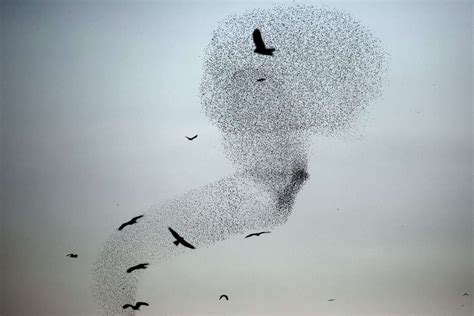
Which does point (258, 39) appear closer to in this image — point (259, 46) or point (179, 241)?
point (259, 46)

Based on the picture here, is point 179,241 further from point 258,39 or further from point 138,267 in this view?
point 258,39

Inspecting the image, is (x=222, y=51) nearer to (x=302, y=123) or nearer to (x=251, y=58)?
(x=251, y=58)

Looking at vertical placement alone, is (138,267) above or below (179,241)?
below

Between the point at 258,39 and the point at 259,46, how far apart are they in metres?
0.13

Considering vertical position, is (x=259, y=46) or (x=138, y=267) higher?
(x=259, y=46)

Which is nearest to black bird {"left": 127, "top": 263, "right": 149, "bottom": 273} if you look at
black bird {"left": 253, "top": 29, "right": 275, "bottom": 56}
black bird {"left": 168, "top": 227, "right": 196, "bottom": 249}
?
black bird {"left": 168, "top": 227, "right": 196, "bottom": 249}

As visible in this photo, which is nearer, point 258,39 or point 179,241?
point 258,39

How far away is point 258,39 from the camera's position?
9.74m

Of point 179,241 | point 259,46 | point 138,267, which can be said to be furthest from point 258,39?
point 138,267

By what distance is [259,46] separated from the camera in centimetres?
981

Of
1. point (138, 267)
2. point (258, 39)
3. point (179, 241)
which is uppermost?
point (258, 39)

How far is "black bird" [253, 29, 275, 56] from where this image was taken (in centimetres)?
970

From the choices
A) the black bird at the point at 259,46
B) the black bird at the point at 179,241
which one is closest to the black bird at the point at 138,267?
the black bird at the point at 179,241

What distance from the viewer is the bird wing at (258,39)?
9.69 m
